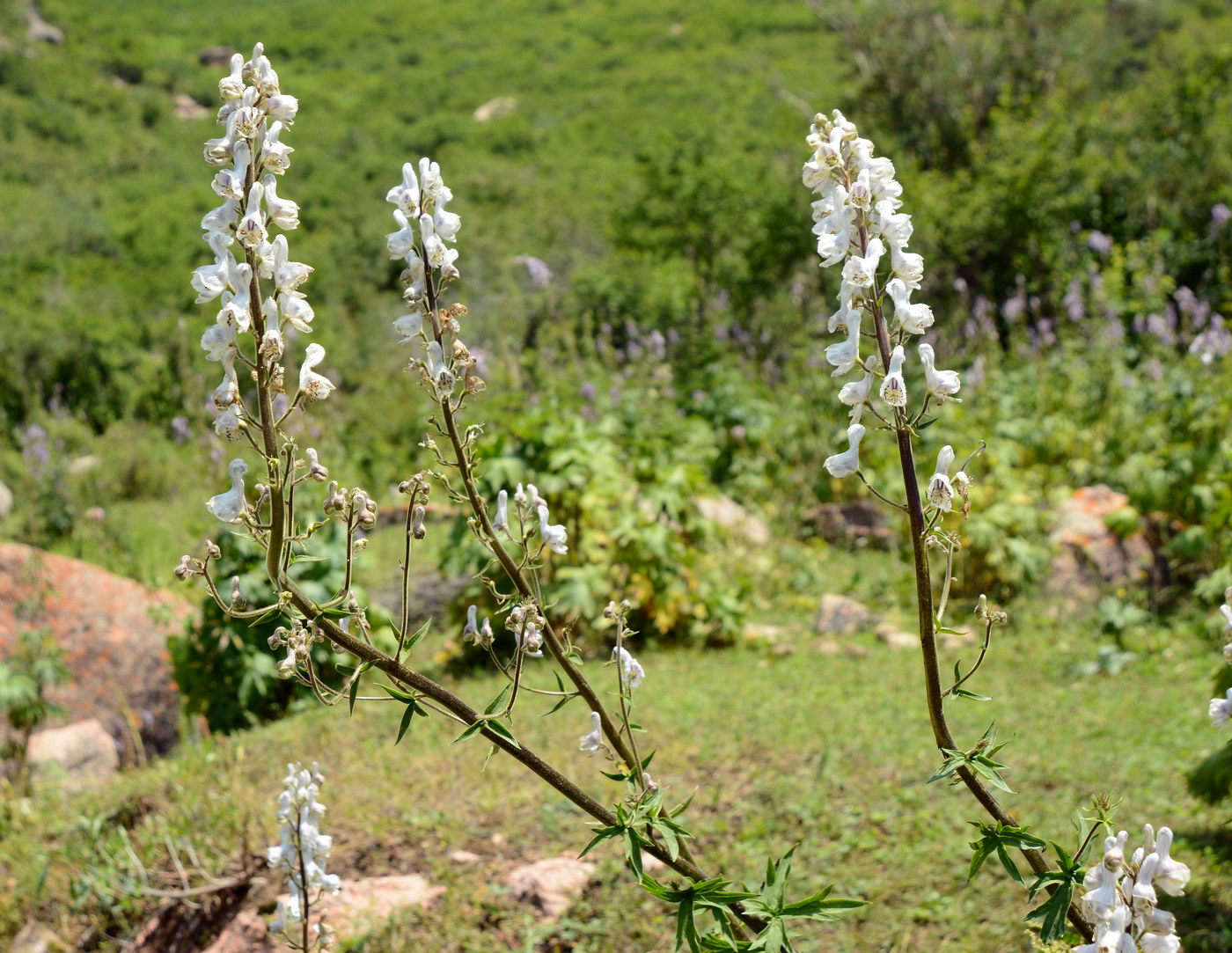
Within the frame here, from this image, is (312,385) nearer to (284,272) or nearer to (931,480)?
(284,272)

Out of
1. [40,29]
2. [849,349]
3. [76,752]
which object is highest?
[40,29]

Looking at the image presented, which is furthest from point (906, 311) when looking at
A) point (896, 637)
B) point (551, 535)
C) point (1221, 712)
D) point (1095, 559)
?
point (1095, 559)

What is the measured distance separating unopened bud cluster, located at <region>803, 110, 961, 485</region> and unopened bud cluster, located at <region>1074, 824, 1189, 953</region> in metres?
0.52

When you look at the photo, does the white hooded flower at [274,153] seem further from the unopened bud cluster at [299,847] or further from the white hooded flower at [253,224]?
the unopened bud cluster at [299,847]

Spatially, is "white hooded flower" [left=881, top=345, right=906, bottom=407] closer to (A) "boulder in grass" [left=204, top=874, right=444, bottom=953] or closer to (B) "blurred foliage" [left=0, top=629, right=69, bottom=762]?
(A) "boulder in grass" [left=204, top=874, right=444, bottom=953]

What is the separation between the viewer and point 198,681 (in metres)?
4.99

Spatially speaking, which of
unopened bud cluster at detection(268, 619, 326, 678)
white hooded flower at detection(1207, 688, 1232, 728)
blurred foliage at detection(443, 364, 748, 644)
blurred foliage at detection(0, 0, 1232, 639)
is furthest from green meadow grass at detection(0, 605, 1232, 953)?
unopened bud cluster at detection(268, 619, 326, 678)

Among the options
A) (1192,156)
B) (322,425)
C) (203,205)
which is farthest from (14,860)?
(203,205)

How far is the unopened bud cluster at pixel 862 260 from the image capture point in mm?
1378

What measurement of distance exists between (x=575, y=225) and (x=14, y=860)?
20472mm

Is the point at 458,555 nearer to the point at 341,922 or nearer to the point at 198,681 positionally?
the point at 198,681

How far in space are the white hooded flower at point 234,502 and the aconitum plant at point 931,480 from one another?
83 cm

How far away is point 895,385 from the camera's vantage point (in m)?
1.32

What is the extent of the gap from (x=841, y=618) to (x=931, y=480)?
181 inches
